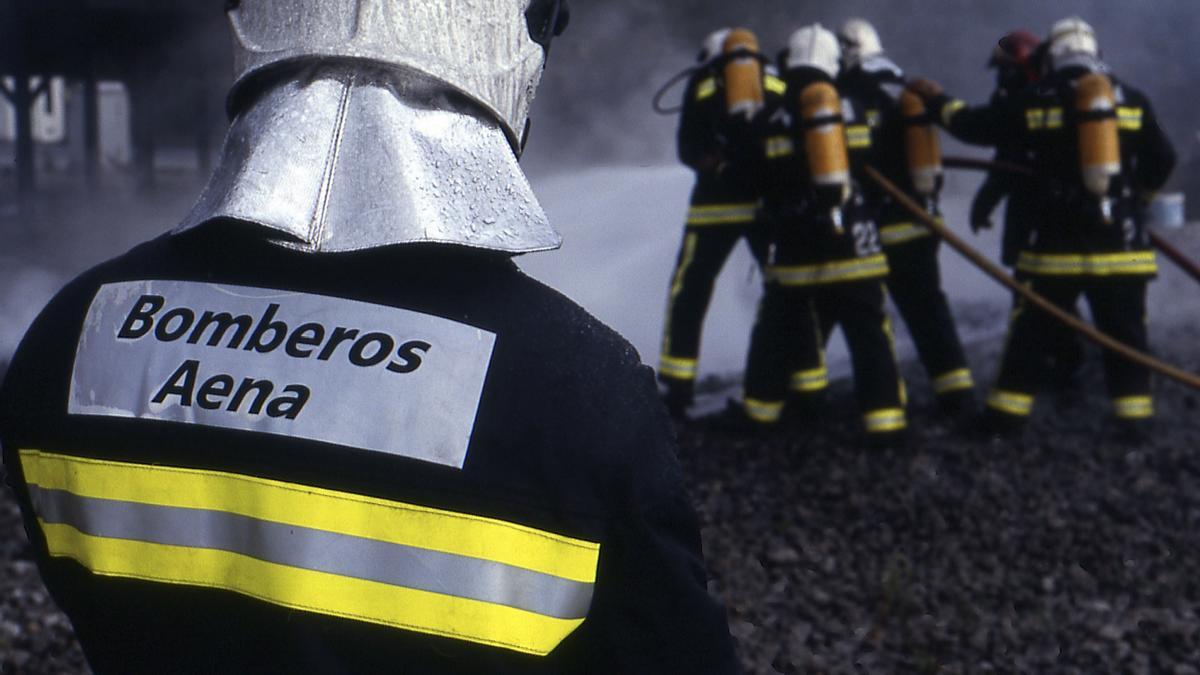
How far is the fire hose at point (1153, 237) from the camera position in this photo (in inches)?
223

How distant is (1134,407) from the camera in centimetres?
548

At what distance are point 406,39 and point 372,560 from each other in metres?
0.49

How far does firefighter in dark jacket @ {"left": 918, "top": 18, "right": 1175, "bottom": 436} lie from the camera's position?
16.9 ft

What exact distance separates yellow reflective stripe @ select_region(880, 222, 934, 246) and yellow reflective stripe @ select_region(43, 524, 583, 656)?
498cm

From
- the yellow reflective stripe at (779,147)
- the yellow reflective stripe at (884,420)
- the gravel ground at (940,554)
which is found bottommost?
the gravel ground at (940,554)

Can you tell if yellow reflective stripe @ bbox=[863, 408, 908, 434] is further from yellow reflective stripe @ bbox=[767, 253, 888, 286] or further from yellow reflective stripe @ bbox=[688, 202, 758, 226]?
yellow reflective stripe @ bbox=[688, 202, 758, 226]

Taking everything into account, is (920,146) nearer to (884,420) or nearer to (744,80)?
(744,80)

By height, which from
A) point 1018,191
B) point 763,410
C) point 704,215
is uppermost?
point 1018,191

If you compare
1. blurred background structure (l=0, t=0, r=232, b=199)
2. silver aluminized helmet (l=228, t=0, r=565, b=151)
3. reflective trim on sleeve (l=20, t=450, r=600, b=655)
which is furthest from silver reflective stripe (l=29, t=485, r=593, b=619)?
blurred background structure (l=0, t=0, r=232, b=199)

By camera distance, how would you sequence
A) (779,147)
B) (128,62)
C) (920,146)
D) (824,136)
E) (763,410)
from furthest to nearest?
(128,62), (920,146), (763,410), (779,147), (824,136)

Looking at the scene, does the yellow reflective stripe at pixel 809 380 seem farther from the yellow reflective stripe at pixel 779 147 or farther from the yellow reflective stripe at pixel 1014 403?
the yellow reflective stripe at pixel 779 147

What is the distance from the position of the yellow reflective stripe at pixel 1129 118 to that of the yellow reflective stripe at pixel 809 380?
1.59m

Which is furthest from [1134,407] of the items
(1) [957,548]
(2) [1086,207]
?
(1) [957,548]

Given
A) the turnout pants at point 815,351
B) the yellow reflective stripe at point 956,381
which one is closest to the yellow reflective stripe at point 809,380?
the turnout pants at point 815,351
